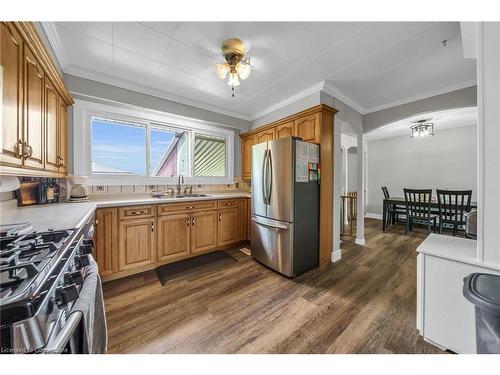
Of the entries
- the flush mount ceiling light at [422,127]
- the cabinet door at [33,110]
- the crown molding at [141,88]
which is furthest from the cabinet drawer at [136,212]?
the flush mount ceiling light at [422,127]

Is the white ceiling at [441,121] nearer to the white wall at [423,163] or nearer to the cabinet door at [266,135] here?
the white wall at [423,163]

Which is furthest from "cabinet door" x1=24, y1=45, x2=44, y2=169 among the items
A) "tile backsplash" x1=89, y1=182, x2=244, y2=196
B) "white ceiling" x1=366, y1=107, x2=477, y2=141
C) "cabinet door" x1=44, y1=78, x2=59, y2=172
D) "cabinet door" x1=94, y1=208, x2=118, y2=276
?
"white ceiling" x1=366, y1=107, x2=477, y2=141

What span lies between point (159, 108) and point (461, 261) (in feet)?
11.6

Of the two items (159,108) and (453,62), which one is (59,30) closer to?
(159,108)

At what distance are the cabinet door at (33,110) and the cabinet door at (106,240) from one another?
767 millimetres

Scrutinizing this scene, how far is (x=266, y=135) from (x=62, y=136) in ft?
8.70

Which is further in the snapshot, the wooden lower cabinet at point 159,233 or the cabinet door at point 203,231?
the cabinet door at point 203,231

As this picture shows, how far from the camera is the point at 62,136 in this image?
207cm

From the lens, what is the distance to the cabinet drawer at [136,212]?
220 centimetres

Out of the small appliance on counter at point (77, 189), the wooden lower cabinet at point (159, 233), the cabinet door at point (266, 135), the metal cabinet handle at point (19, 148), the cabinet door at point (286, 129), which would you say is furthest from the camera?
the cabinet door at point (266, 135)

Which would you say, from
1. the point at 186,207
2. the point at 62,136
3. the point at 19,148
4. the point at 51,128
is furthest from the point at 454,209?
the point at 62,136

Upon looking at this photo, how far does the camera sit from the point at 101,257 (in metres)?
2.08

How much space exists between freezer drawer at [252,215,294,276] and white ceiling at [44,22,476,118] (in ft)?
6.07

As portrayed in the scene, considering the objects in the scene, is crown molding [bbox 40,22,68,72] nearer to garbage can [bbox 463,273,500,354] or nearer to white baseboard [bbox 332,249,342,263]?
garbage can [bbox 463,273,500,354]
